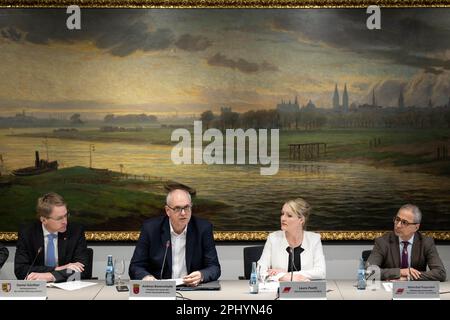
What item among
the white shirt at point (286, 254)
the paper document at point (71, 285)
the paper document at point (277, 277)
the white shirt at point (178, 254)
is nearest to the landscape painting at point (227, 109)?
the white shirt at point (286, 254)

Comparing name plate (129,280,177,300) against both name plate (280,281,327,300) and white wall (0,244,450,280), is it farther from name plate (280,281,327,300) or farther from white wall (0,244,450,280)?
white wall (0,244,450,280)

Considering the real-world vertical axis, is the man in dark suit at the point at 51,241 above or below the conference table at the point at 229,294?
above

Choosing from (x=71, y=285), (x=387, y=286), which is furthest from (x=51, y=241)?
(x=387, y=286)

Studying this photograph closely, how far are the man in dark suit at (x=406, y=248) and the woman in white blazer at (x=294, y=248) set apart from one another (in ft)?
1.48

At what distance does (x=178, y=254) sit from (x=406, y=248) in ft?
5.60

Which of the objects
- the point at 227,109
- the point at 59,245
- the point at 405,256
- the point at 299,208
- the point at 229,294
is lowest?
the point at 229,294

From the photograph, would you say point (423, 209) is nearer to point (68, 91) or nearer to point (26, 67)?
point (68, 91)

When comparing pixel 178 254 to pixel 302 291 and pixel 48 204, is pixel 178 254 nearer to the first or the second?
pixel 48 204

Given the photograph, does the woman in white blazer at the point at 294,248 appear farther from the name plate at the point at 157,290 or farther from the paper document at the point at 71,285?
the paper document at the point at 71,285

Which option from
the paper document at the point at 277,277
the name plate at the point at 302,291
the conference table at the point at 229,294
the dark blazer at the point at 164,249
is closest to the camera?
the name plate at the point at 302,291

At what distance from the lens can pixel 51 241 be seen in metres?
5.06

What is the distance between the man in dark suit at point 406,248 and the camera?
4988mm

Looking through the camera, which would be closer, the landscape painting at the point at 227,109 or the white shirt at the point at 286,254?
the white shirt at the point at 286,254
